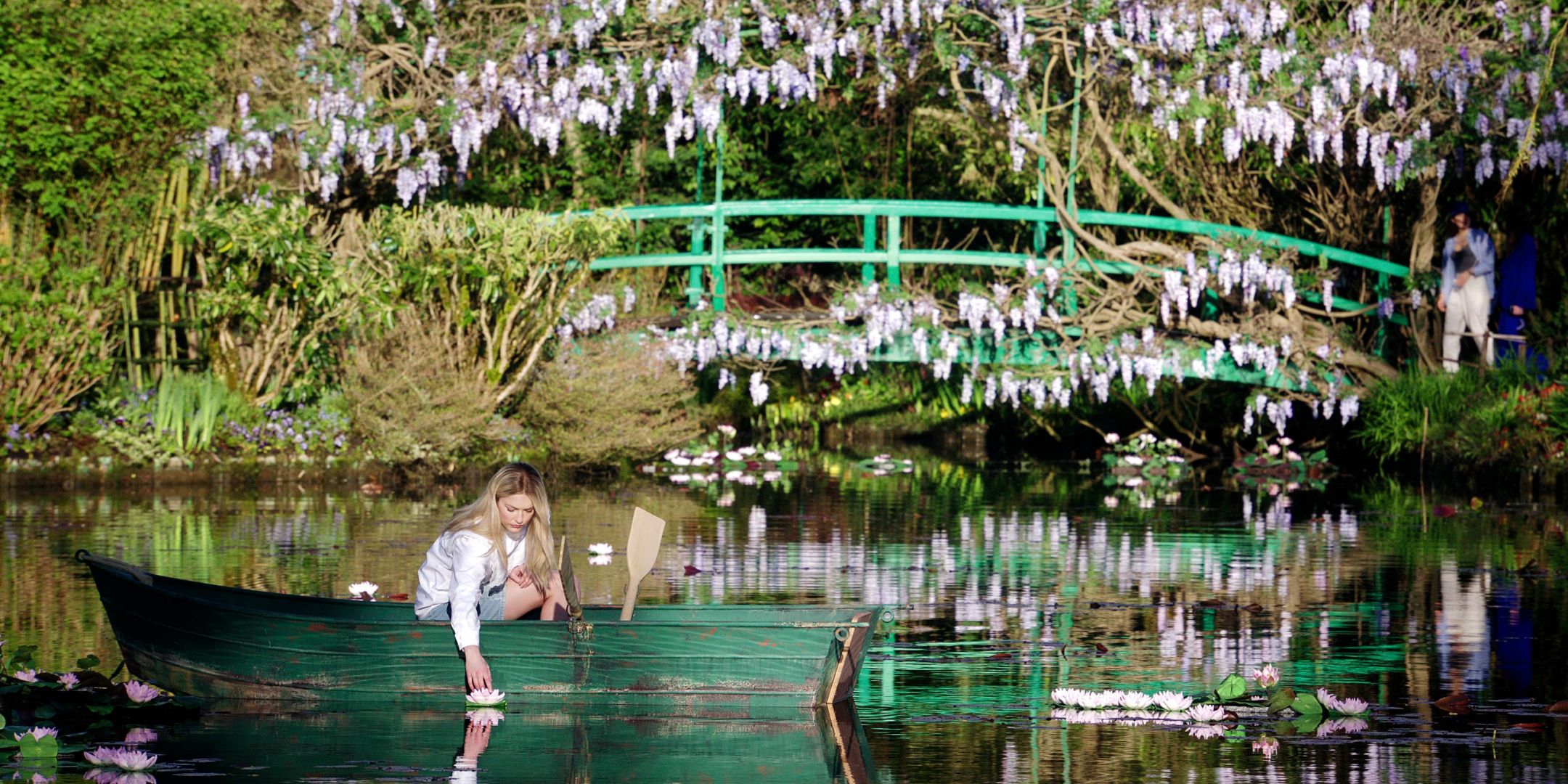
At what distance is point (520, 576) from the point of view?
25.6 feet

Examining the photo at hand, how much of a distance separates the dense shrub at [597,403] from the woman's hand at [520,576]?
32.3 ft

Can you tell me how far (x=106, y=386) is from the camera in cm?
1744

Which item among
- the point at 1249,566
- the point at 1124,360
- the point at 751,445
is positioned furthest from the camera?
the point at 751,445

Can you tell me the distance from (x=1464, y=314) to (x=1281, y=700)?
12628 mm

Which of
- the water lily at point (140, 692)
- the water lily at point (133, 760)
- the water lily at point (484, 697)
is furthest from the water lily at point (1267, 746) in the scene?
the water lily at point (140, 692)

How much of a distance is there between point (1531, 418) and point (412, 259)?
28.6 ft

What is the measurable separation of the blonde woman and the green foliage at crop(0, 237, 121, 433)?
9203 millimetres

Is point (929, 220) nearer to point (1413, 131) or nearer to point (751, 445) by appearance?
point (751, 445)

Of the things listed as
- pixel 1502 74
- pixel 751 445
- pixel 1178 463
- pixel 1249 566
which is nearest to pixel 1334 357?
pixel 1178 463

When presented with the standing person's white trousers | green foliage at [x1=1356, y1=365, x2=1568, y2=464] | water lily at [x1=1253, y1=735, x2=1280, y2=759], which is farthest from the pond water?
the standing person's white trousers

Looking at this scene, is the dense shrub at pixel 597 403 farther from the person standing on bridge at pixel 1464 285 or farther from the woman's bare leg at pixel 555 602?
the woman's bare leg at pixel 555 602

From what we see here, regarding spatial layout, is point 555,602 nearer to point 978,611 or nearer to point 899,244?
point 978,611

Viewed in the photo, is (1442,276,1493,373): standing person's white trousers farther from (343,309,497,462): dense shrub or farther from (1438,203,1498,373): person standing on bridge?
(343,309,497,462): dense shrub

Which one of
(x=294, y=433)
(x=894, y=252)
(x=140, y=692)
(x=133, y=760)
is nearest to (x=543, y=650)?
Result: (x=140, y=692)
